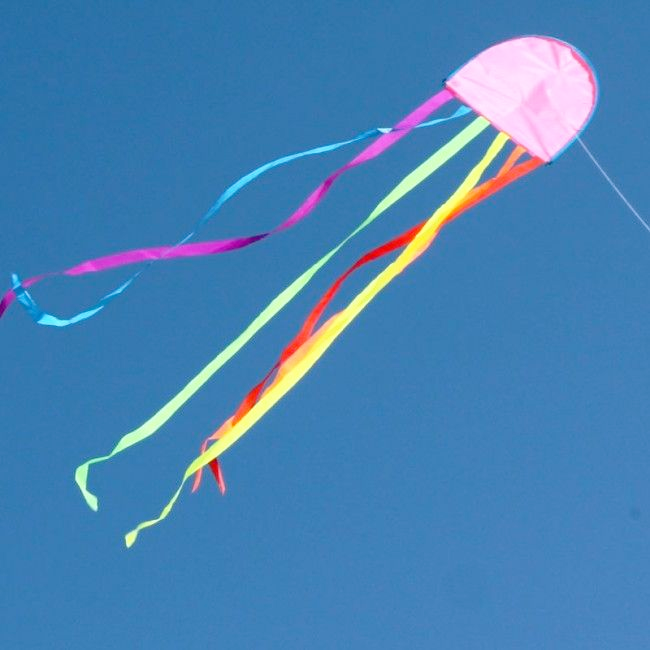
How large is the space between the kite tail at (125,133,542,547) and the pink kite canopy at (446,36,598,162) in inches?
16.2

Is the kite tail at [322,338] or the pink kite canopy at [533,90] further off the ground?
the pink kite canopy at [533,90]

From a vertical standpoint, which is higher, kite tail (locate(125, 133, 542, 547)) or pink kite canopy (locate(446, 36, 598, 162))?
pink kite canopy (locate(446, 36, 598, 162))

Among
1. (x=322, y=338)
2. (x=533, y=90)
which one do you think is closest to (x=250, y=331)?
(x=322, y=338)

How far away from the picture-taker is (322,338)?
4.38 metres

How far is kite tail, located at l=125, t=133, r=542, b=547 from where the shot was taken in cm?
420

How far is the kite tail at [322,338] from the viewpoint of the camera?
420cm

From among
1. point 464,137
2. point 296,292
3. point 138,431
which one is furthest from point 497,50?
point 138,431

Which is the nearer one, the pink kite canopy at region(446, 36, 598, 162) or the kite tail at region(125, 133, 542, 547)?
the kite tail at region(125, 133, 542, 547)

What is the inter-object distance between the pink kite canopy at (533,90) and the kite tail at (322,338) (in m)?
0.41

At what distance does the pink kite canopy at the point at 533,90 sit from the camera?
15.8 ft

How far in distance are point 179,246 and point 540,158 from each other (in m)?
1.65

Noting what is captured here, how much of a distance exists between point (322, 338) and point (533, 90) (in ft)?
5.23

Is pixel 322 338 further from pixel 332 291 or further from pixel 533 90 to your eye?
pixel 533 90

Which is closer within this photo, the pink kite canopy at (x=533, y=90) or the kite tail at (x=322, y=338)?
the kite tail at (x=322, y=338)
